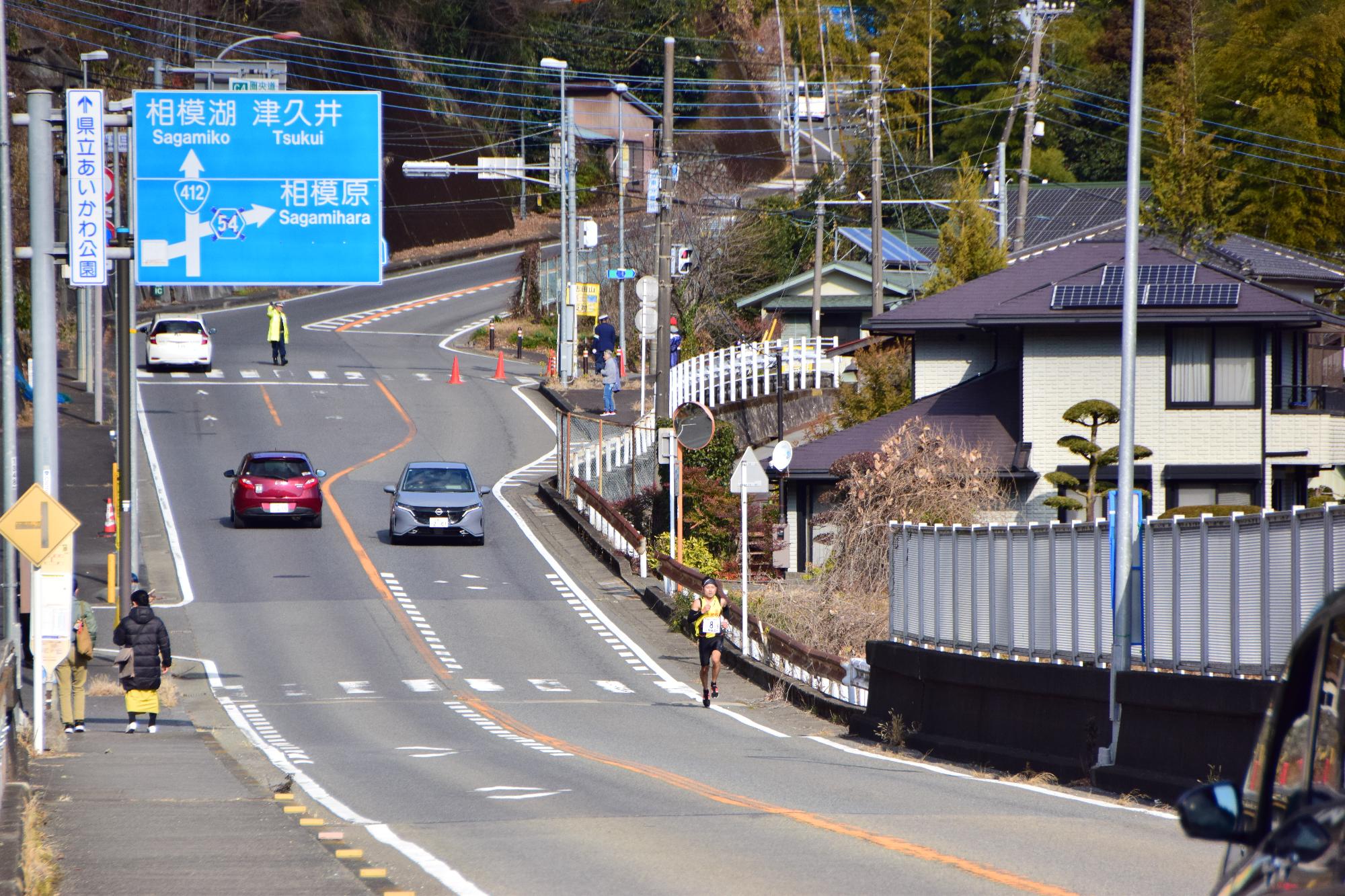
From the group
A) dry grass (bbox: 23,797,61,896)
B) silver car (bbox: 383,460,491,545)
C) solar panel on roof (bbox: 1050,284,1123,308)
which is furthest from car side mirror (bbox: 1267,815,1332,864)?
silver car (bbox: 383,460,491,545)

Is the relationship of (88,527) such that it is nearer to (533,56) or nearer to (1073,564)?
(1073,564)

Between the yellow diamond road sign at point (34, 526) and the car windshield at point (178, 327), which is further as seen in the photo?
the car windshield at point (178, 327)

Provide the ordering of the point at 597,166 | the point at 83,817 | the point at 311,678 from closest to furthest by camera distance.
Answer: the point at 83,817 → the point at 311,678 → the point at 597,166

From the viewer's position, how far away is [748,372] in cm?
4834

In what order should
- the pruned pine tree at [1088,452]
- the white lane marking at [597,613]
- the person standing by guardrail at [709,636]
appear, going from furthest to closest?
the pruned pine tree at [1088,452] < the person standing by guardrail at [709,636] < the white lane marking at [597,613]

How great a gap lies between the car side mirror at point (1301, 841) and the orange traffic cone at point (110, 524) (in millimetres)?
28224

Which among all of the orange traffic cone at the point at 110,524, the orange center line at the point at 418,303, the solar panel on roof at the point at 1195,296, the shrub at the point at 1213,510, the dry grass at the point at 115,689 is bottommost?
the dry grass at the point at 115,689

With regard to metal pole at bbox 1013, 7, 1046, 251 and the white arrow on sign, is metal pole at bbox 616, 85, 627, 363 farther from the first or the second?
the white arrow on sign

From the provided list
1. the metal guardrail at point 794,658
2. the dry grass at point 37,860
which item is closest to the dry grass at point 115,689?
the metal guardrail at point 794,658

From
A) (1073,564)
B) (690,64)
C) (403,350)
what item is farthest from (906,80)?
(1073,564)

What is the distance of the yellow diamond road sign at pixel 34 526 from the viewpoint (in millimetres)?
16547

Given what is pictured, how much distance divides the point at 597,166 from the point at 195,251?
219 feet

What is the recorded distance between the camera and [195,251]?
1988cm

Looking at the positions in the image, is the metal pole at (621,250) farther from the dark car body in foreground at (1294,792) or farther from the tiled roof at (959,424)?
the dark car body in foreground at (1294,792)
